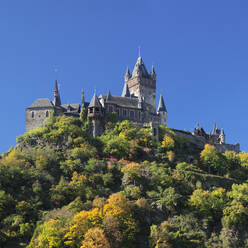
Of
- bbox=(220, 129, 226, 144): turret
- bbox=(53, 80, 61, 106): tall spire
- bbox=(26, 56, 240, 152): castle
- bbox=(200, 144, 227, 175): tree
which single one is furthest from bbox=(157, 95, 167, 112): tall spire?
bbox=(53, 80, 61, 106): tall spire

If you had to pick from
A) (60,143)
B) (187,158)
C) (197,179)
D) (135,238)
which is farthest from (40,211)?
(187,158)

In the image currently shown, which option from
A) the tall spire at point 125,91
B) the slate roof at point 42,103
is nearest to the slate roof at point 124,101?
the tall spire at point 125,91

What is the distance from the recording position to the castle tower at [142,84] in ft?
416

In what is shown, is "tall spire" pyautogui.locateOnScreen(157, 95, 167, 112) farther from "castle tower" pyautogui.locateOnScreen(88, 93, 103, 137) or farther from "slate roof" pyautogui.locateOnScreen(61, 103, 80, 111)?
"castle tower" pyautogui.locateOnScreen(88, 93, 103, 137)

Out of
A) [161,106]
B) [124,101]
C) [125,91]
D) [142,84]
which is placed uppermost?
[142,84]

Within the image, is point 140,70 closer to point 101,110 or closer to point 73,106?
point 73,106

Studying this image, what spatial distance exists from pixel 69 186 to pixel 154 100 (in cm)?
5277

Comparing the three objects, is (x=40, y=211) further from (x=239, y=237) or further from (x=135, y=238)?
(x=239, y=237)

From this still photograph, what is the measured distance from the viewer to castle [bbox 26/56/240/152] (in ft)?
338

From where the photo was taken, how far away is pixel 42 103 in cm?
10481

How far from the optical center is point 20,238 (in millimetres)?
70250

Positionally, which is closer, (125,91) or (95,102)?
(95,102)

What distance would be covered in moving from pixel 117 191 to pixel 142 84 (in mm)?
48751

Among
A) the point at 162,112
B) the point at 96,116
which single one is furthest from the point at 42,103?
the point at 162,112
